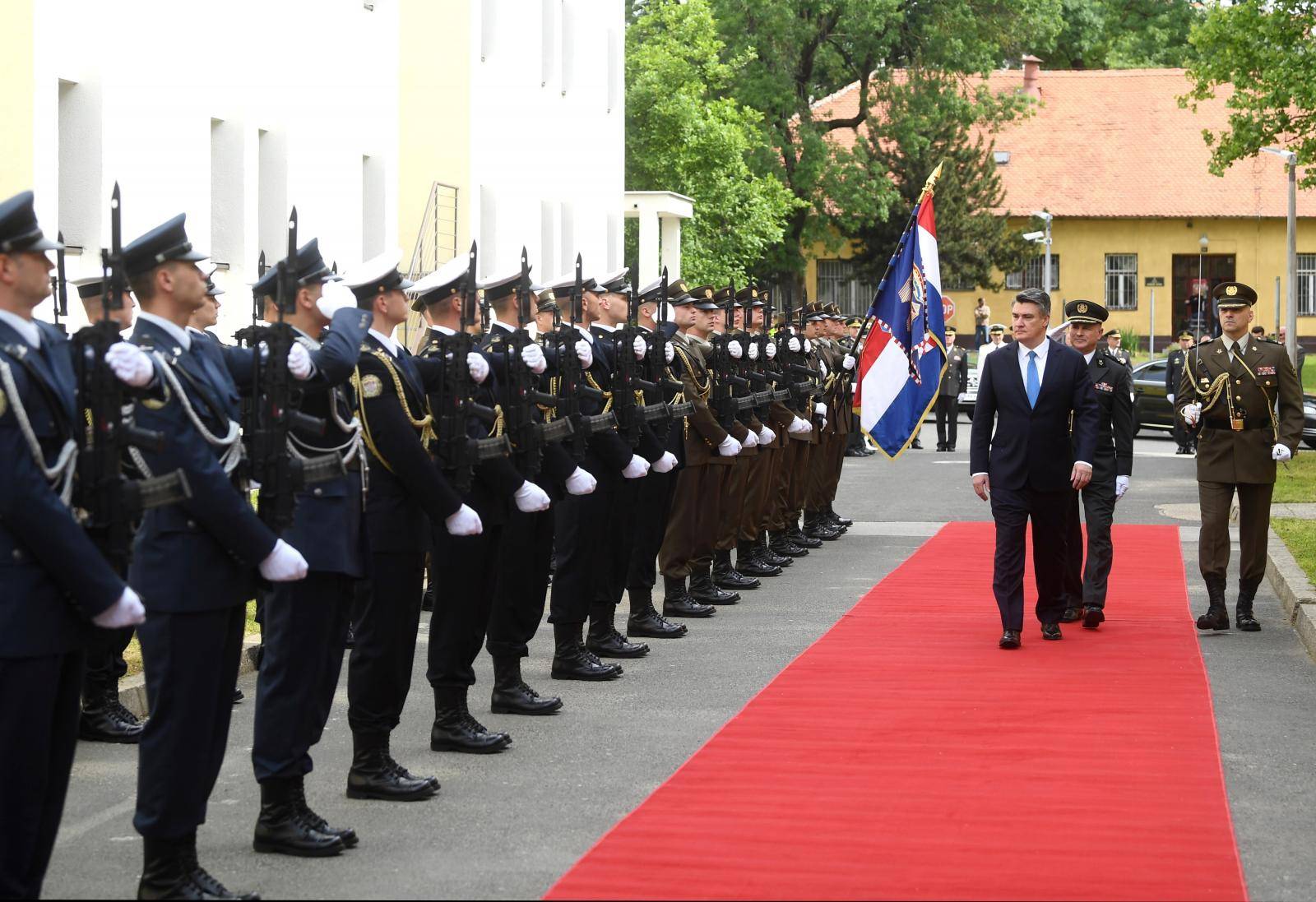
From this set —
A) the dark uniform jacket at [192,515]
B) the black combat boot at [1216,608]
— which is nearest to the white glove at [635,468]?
the black combat boot at [1216,608]

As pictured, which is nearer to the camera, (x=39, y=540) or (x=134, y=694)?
(x=39, y=540)

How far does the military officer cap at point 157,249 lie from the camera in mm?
5766

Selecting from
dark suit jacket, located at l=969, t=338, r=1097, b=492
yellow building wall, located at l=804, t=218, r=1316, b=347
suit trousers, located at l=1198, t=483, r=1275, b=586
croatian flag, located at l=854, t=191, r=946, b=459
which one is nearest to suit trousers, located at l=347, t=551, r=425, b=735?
dark suit jacket, located at l=969, t=338, r=1097, b=492

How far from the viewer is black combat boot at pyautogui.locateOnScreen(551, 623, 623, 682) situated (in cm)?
1003

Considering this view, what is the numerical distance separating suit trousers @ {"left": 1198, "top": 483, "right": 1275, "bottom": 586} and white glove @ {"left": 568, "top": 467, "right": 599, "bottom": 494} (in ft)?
14.9

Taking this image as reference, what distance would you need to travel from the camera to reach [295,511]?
260 inches

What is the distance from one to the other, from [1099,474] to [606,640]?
11.1 ft

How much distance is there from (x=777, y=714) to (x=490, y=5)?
20.4m

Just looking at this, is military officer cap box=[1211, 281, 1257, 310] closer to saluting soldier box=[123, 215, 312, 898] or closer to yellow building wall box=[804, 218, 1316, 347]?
saluting soldier box=[123, 215, 312, 898]

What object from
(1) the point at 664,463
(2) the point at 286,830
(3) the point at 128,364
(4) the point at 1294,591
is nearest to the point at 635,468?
(1) the point at 664,463

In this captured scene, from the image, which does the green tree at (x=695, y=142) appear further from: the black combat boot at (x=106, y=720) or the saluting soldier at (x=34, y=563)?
the saluting soldier at (x=34, y=563)

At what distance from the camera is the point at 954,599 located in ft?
43.6

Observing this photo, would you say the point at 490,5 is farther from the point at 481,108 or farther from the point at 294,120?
the point at 294,120

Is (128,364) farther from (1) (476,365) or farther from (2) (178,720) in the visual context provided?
(1) (476,365)
